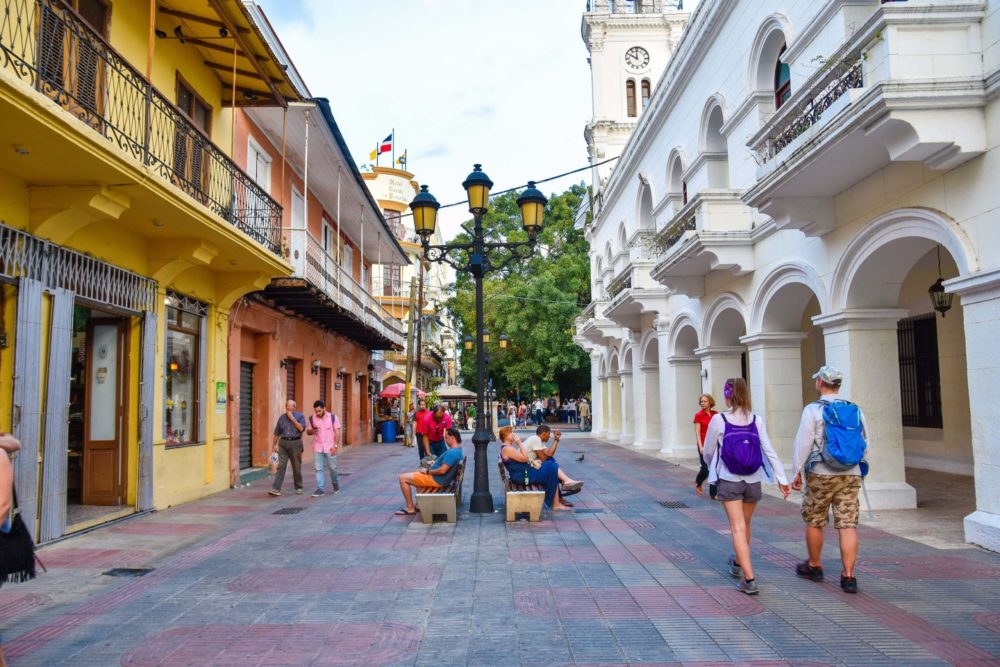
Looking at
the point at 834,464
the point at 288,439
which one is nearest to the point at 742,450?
the point at 834,464

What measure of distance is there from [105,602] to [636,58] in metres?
28.2

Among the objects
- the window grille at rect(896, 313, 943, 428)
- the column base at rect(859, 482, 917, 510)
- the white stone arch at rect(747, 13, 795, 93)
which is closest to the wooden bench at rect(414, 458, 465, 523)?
the column base at rect(859, 482, 917, 510)

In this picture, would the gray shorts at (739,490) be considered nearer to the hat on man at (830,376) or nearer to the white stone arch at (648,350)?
the hat on man at (830,376)

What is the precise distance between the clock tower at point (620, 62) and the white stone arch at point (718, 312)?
47.7 feet

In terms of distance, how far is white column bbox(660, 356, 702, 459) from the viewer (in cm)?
1783

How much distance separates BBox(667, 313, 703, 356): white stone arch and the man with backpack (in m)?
10.4

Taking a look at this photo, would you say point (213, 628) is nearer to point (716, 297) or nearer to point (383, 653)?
point (383, 653)

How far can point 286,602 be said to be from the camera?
5.83 m

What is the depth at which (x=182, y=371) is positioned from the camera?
458 inches

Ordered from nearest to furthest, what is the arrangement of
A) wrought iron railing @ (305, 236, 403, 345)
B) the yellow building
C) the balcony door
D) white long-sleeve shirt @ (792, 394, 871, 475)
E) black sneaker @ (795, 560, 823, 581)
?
white long-sleeve shirt @ (792, 394, 871, 475) → black sneaker @ (795, 560, 823, 581) → the balcony door → the yellow building → wrought iron railing @ (305, 236, 403, 345)

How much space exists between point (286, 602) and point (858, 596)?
4.46 metres

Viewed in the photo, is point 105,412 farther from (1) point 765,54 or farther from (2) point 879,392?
(1) point 765,54

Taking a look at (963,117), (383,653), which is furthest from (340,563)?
(963,117)

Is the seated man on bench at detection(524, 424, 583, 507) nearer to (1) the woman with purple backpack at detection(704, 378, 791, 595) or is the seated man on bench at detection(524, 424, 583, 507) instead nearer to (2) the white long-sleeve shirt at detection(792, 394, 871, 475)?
(1) the woman with purple backpack at detection(704, 378, 791, 595)
